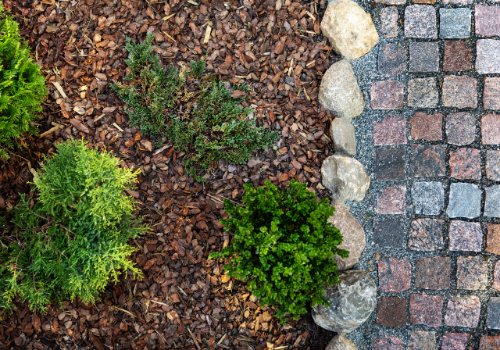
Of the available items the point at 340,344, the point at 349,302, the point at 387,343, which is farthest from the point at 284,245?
the point at 387,343

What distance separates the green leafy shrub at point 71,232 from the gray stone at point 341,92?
1860 mm

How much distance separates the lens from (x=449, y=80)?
127 inches

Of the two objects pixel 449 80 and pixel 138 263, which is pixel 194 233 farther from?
pixel 449 80

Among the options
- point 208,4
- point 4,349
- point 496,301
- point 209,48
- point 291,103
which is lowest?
point 4,349

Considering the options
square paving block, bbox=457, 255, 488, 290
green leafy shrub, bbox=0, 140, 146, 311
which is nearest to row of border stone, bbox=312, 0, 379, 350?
square paving block, bbox=457, 255, 488, 290

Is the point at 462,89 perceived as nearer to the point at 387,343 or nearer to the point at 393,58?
the point at 393,58

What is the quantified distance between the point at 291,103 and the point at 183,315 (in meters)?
2.06

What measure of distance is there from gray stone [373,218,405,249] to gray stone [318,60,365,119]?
3.40ft

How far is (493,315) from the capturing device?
318 centimetres

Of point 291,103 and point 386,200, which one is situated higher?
point 291,103

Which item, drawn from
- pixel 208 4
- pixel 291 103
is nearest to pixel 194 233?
pixel 291 103

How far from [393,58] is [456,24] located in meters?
0.64

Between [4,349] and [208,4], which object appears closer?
[4,349]

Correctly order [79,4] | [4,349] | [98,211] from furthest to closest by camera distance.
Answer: [79,4], [4,349], [98,211]
